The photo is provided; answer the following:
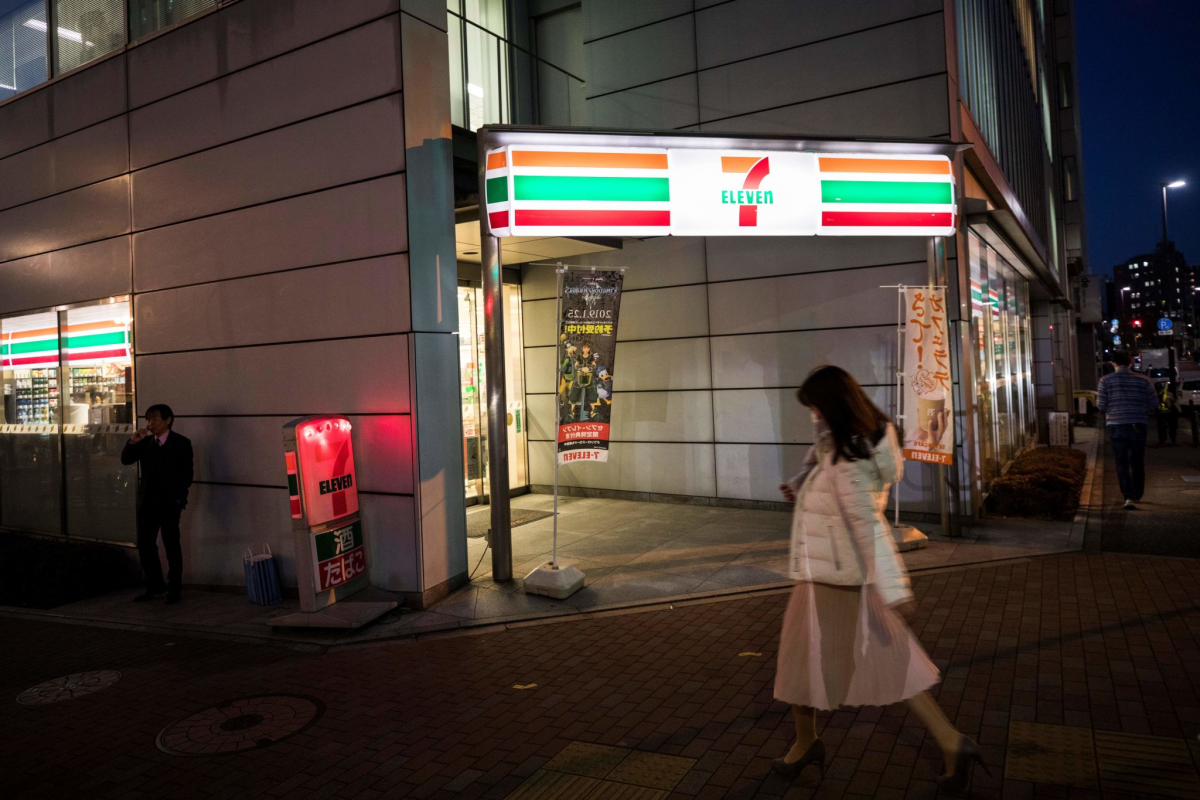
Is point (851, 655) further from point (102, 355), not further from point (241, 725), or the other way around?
point (102, 355)

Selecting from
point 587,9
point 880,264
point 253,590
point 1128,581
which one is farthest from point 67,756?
point 587,9

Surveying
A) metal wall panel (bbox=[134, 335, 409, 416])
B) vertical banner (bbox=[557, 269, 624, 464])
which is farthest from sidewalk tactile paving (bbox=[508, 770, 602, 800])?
metal wall panel (bbox=[134, 335, 409, 416])

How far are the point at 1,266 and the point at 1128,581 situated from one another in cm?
1433

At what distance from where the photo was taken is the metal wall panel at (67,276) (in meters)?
9.68

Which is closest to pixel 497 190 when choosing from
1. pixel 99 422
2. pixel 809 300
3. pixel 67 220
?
pixel 809 300

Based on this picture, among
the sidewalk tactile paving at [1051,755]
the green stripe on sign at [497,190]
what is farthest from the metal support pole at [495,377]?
the sidewalk tactile paving at [1051,755]

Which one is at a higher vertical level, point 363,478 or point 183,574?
point 363,478

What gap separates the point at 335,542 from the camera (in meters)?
7.29

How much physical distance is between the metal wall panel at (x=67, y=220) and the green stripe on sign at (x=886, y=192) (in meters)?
8.22

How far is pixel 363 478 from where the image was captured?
7.78m

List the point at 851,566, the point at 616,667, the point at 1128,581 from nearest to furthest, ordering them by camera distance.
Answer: the point at 851,566 → the point at 616,667 → the point at 1128,581

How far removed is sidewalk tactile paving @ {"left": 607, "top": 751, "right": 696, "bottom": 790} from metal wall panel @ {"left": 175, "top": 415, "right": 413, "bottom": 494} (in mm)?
3944

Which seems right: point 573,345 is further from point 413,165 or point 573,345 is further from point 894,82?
point 894,82

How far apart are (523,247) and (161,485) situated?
5320 mm
